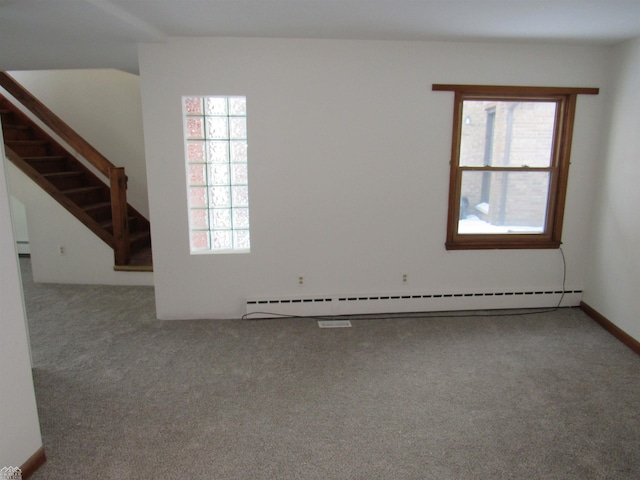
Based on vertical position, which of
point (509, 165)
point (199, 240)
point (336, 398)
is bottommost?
point (336, 398)

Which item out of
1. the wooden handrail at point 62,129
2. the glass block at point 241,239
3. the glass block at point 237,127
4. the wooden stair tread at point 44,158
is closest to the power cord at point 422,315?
the glass block at point 241,239

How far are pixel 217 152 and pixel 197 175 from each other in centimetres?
27

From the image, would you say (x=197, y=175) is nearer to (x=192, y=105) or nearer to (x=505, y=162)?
(x=192, y=105)

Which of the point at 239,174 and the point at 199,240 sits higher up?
the point at 239,174

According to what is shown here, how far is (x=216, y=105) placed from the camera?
383 cm

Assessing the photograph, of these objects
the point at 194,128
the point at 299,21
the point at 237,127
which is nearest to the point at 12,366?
the point at 194,128

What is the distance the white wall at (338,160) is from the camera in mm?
3709

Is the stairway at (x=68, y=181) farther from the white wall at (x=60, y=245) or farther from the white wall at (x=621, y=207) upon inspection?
the white wall at (x=621, y=207)

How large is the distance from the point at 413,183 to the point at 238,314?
1964mm

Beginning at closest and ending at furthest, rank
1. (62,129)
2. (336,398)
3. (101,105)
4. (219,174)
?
(336,398), (219,174), (62,129), (101,105)

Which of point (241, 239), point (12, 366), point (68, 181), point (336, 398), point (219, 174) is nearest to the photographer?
point (12, 366)

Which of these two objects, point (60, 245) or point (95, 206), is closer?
point (60, 245)

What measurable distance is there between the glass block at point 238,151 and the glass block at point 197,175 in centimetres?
28

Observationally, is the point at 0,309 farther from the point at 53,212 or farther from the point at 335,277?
the point at 53,212
